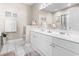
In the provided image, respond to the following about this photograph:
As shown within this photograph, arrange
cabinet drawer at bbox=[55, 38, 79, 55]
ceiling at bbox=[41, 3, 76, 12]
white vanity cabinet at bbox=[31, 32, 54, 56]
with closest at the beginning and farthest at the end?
cabinet drawer at bbox=[55, 38, 79, 55], ceiling at bbox=[41, 3, 76, 12], white vanity cabinet at bbox=[31, 32, 54, 56]

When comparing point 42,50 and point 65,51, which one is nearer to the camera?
point 65,51

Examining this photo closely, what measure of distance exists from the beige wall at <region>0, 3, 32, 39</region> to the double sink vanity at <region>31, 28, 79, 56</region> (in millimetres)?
205

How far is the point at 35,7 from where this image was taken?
146cm

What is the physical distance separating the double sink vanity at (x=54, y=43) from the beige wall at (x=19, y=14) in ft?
0.67

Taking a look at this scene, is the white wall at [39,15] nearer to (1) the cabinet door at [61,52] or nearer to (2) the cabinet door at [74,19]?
(2) the cabinet door at [74,19]

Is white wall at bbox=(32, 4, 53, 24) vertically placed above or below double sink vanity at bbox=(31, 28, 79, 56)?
above

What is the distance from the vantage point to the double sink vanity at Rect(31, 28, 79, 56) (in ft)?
4.13

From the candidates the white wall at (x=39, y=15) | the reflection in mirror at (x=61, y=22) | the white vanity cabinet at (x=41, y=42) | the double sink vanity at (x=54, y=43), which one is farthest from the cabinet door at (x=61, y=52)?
Answer: the white wall at (x=39, y=15)

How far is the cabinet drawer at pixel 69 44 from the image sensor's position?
1.22m

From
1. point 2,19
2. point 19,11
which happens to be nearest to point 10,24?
point 2,19

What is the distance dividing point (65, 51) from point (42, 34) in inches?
17.0

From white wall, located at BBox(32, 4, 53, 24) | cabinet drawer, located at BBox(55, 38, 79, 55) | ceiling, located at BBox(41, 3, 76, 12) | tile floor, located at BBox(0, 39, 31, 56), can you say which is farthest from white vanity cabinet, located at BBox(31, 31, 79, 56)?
ceiling, located at BBox(41, 3, 76, 12)

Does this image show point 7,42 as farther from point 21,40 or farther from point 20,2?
point 20,2

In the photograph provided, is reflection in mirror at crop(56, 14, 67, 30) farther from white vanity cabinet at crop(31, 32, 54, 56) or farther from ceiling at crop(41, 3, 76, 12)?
white vanity cabinet at crop(31, 32, 54, 56)
